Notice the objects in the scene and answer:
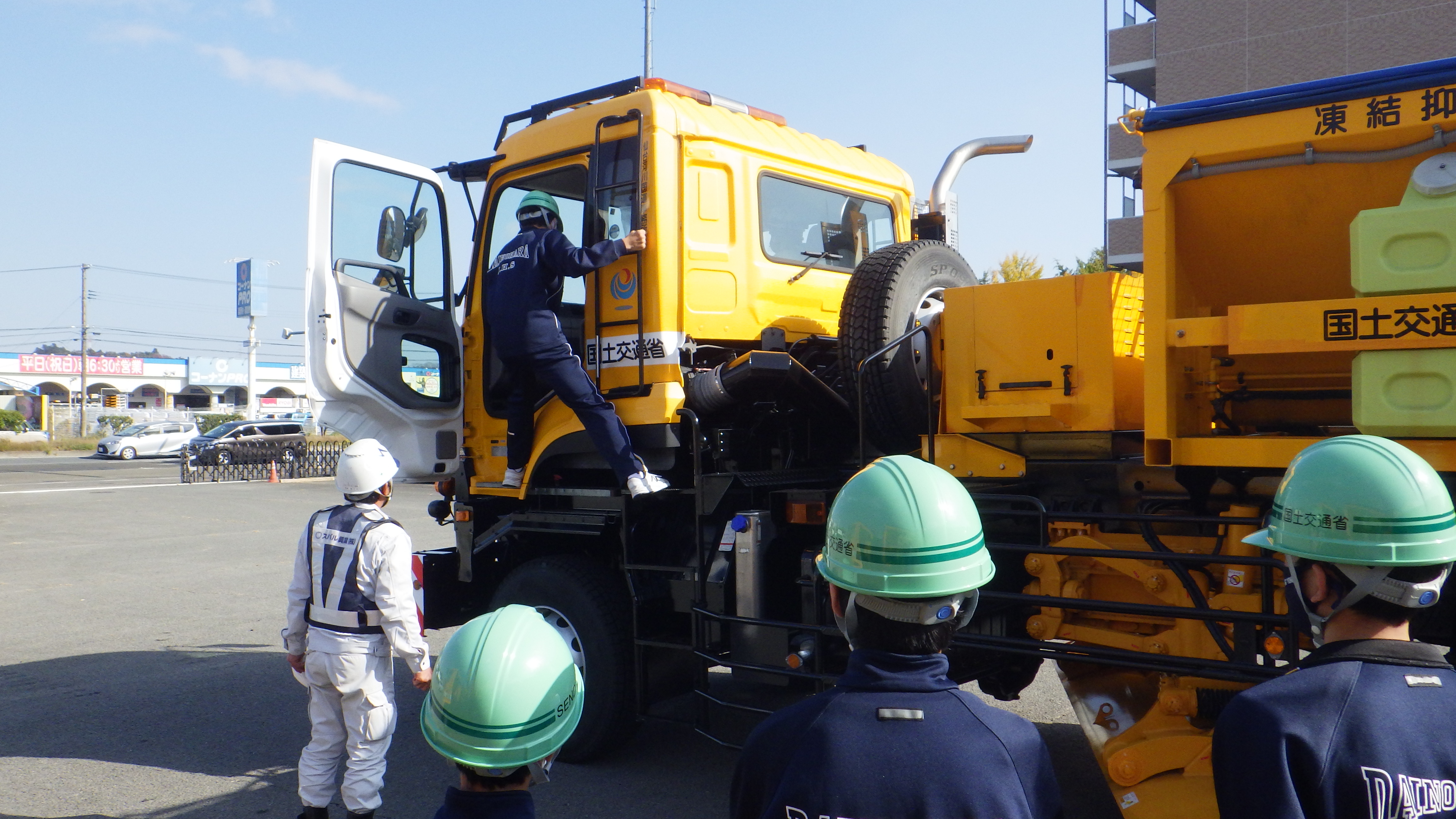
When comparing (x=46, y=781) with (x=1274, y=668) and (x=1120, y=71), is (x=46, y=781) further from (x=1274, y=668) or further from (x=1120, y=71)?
(x=1120, y=71)

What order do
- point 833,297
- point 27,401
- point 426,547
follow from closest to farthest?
point 833,297
point 426,547
point 27,401

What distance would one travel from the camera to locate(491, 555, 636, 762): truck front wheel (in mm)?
5086

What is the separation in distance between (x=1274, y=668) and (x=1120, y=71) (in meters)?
33.6

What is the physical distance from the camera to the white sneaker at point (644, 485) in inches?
187

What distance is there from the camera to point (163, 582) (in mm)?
11125

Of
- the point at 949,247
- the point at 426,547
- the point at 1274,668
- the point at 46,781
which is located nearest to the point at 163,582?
the point at 426,547

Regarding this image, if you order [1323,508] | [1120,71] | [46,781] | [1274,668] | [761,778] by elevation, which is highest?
[1120,71]

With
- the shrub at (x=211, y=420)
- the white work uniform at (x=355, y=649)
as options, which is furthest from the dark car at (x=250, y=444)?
the white work uniform at (x=355, y=649)

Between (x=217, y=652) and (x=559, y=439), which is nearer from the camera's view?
(x=559, y=439)

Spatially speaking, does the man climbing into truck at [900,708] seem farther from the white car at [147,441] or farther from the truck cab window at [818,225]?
the white car at [147,441]

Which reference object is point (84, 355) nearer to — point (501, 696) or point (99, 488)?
point (99, 488)

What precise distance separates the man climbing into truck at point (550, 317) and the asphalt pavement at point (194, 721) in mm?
1604

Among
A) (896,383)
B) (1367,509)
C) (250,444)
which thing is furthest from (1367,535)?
(250,444)

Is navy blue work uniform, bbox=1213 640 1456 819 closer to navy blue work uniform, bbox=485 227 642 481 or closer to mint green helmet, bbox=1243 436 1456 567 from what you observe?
mint green helmet, bbox=1243 436 1456 567
